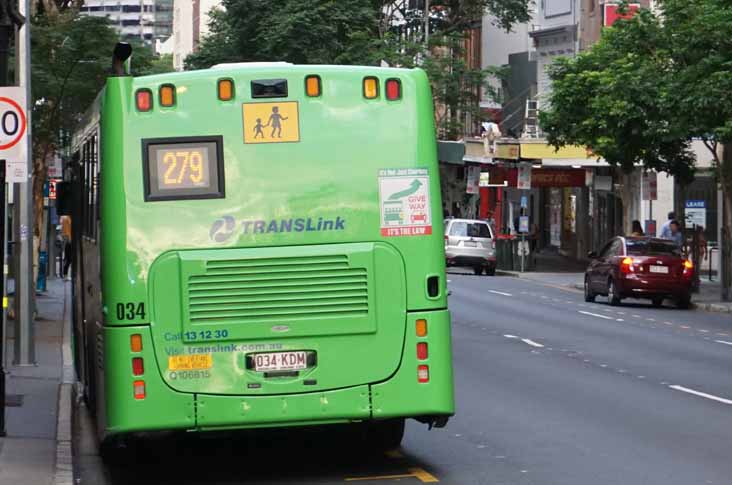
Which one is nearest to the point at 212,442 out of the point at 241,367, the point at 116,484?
the point at 116,484

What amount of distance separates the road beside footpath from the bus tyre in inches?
927

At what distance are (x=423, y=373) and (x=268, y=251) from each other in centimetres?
133

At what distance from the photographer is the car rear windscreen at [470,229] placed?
55375 millimetres

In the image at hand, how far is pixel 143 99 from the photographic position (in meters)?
11.4

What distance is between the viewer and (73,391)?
17938 mm

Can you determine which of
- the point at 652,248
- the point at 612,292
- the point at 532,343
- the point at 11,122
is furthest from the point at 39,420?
the point at 652,248

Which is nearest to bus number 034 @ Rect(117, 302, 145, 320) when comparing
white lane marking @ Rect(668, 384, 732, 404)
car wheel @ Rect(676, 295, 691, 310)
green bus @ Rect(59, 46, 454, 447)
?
green bus @ Rect(59, 46, 454, 447)

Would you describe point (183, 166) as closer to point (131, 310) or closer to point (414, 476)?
point (131, 310)

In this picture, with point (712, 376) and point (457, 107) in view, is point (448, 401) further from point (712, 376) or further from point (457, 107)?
point (457, 107)

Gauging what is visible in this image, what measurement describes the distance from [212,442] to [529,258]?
4481 centimetres

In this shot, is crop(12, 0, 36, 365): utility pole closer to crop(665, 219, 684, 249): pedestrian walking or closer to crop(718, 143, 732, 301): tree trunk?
crop(718, 143, 732, 301): tree trunk

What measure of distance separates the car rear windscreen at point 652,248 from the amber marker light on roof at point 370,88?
1017 inches

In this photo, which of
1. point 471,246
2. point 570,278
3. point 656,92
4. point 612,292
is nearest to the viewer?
point 612,292

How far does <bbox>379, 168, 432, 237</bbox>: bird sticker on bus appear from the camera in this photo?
1160cm
